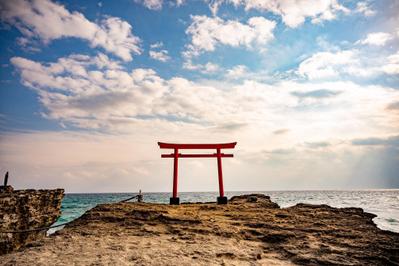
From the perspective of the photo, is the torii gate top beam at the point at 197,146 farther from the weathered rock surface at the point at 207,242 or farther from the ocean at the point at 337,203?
the ocean at the point at 337,203

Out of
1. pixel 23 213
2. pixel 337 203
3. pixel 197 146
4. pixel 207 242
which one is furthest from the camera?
pixel 337 203

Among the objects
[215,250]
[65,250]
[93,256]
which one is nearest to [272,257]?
[215,250]

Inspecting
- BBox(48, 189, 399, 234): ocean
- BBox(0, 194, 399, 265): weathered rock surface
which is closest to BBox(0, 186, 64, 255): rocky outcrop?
BBox(0, 194, 399, 265): weathered rock surface

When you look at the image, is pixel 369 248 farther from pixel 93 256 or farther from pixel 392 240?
pixel 93 256

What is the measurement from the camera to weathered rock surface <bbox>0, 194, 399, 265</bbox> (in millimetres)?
4055

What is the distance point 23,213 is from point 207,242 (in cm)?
633

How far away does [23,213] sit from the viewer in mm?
7770

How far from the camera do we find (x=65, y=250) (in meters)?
4.45

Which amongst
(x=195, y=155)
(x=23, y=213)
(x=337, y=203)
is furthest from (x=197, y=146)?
(x=337, y=203)

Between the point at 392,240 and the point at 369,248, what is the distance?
900mm

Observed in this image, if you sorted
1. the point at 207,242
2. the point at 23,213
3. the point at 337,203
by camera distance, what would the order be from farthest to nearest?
the point at 337,203, the point at 23,213, the point at 207,242

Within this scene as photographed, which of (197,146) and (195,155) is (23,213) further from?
(197,146)

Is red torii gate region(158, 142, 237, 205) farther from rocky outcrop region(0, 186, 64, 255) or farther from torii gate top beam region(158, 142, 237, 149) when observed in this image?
rocky outcrop region(0, 186, 64, 255)

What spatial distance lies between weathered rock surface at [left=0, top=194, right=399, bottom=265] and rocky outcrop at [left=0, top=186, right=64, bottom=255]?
2178 millimetres
